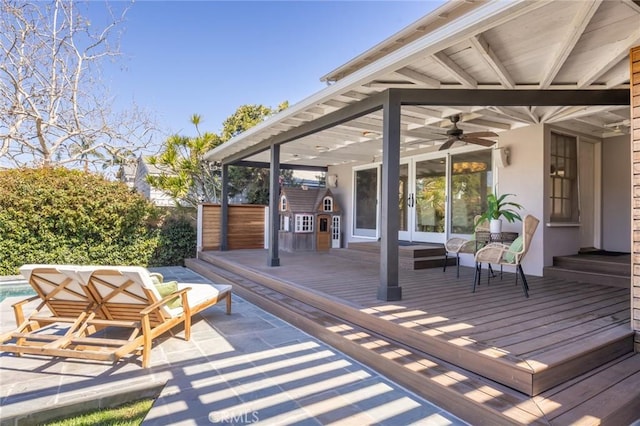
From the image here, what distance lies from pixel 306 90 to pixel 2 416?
41.4 ft

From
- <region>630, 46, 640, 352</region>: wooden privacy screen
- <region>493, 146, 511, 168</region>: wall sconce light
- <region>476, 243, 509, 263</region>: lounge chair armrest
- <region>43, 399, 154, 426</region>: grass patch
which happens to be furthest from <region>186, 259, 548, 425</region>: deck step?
<region>493, 146, 511, 168</region>: wall sconce light

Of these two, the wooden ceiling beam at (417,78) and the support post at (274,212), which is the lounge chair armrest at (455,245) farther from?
the support post at (274,212)

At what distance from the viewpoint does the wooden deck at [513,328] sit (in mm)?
2150

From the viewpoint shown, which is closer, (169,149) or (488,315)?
(488,315)

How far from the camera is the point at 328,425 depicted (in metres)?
2.10

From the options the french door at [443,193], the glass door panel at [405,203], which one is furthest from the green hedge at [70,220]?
the french door at [443,193]

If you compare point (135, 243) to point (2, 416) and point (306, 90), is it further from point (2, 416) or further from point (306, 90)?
point (306, 90)

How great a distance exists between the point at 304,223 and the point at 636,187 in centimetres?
725

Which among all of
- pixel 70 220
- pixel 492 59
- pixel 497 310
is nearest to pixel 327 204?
pixel 70 220

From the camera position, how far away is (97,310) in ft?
11.1

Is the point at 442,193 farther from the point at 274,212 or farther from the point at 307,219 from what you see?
the point at 307,219

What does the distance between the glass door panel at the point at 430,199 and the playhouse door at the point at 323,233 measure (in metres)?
2.86

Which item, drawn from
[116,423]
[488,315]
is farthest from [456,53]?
[116,423]

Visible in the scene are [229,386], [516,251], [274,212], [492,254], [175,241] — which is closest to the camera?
[229,386]
